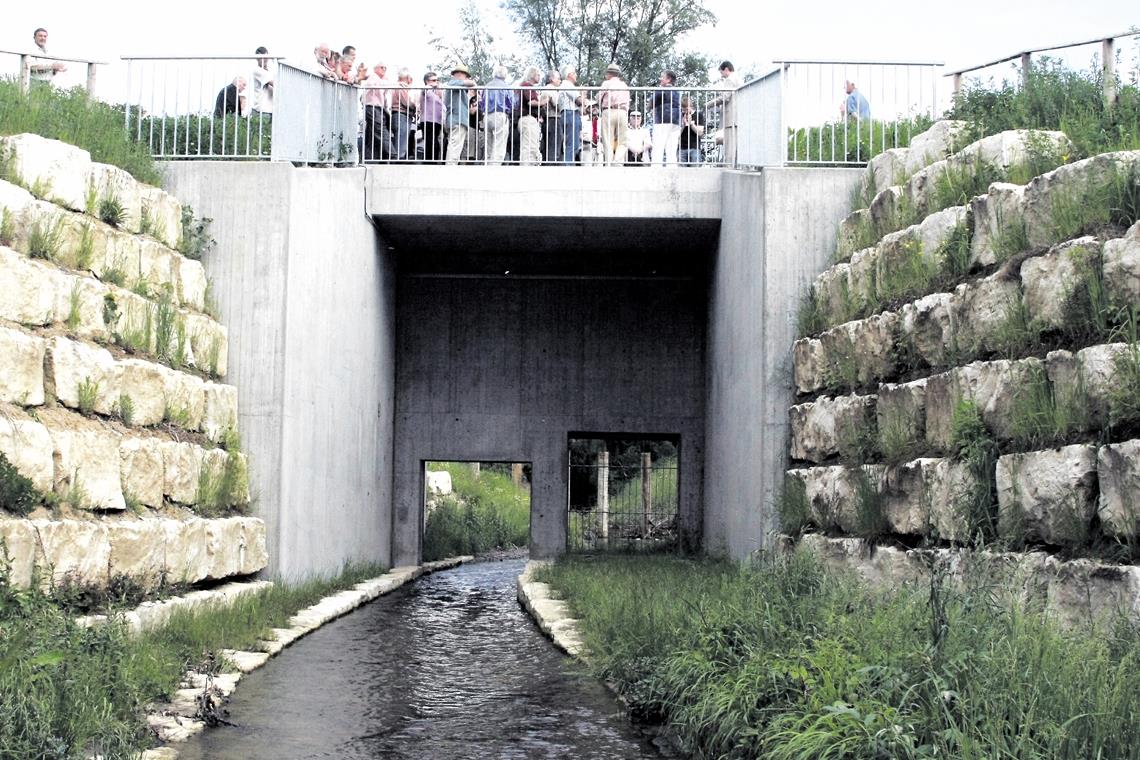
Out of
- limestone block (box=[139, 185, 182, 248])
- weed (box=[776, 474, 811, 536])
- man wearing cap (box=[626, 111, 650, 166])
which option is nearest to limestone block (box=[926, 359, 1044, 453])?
weed (box=[776, 474, 811, 536])

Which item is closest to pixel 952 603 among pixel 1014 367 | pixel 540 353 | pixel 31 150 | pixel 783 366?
pixel 1014 367

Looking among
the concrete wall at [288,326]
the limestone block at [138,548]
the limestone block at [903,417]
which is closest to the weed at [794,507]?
the limestone block at [903,417]

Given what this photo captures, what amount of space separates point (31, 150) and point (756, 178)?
773 cm

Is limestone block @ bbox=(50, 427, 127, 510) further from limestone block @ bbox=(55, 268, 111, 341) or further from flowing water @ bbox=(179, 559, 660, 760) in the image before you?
flowing water @ bbox=(179, 559, 660, 760)

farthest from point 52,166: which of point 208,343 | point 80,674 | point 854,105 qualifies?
point 854,105

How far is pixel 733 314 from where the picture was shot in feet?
51.7

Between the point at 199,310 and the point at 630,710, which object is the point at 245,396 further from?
the point at 630,710

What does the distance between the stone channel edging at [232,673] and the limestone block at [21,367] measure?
1.90m

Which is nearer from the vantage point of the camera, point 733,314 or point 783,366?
point 783,366

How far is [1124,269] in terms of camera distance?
25.2 feet

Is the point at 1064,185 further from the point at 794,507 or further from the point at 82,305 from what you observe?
the point at 82,305

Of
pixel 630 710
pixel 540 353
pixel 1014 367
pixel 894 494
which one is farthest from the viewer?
pixel 540 353

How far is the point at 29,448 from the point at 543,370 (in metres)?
11.8

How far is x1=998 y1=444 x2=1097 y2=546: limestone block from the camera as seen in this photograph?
24.2ft
